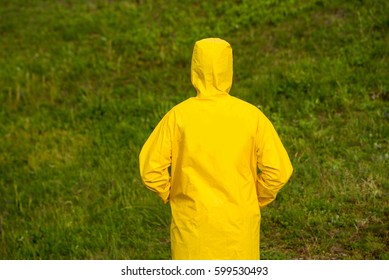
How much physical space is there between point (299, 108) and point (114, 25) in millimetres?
4910

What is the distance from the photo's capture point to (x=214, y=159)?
14.3 feet

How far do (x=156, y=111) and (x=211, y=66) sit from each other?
517 centimetres

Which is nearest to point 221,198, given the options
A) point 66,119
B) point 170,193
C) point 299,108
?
point 170,193

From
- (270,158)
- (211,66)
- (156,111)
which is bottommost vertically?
(156,111)

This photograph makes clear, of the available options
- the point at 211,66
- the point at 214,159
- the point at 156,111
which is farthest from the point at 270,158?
the point at 156,111

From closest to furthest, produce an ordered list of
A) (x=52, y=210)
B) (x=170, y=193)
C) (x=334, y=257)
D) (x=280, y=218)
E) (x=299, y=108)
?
(x=170, y=193) < (x=334, y=257) < (x=280, y=218) < (x=52, y=210) < (x=299, y=108)

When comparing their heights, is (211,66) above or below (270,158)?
above

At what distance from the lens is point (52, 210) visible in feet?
26.0

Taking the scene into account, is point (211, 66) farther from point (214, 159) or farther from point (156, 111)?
point (156, 111)

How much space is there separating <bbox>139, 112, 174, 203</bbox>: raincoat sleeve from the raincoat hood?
32cm

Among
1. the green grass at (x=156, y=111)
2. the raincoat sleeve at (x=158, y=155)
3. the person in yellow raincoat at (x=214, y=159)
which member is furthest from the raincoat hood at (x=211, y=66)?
the green grass at (x=156, y=111)

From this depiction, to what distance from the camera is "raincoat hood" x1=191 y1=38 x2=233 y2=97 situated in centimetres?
438

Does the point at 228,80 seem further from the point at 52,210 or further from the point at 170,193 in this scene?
the point at 52,210

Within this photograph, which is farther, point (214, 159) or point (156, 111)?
point (156, 111)
